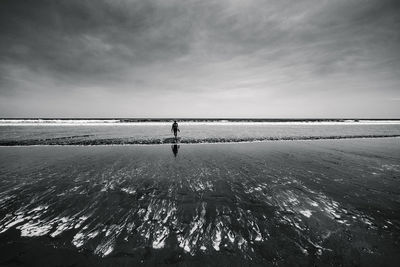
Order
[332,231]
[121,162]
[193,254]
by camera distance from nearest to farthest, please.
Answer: [193,254] < [332,231] < [121,162]

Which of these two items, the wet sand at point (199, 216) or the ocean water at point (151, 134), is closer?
the wet sand at point (199, 216)

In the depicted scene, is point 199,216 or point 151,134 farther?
point 151,134

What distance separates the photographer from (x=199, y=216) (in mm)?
6242

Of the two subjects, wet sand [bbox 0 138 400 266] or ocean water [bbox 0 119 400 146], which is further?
ocean water [bbox 0 119 400 146]

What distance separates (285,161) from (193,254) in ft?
36.2

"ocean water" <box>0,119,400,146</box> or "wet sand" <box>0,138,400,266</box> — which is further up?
"ocean water" <box>0,119,400,146</box>

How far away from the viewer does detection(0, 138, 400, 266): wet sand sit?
4484 mm

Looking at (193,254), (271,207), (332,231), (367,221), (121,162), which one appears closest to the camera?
(193,254)

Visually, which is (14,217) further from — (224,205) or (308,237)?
(308,237)

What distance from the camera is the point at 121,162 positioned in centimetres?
1338

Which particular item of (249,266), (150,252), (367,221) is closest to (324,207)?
(367,221)

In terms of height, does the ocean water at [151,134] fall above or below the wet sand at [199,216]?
above

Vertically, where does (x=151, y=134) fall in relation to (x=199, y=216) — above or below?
above

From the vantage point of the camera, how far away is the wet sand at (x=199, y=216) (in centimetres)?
448
